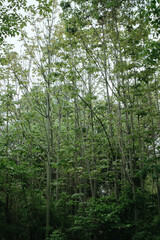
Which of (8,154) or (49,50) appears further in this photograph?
(49,50)

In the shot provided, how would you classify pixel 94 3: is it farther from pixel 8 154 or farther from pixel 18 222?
pixel 18 222

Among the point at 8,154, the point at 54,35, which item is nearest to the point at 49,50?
the point at 54,35

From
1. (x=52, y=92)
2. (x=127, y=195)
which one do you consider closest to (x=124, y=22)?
(x=52, y=92)

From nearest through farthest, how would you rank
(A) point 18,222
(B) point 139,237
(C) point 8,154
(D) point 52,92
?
(B) point 139,237 < (C) point 8,154 < (A) point 18,222 < (D) point 52,92

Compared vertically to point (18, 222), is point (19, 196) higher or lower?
higher

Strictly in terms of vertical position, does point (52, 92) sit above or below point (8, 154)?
above

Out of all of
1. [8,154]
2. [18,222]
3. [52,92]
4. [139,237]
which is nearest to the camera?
[139,237]

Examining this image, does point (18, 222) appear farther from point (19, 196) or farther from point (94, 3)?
point (94, 3)

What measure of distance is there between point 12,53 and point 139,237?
297 inches

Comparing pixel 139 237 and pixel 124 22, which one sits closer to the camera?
pixel 139 237

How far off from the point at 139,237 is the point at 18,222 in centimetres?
387

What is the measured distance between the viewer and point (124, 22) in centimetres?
655

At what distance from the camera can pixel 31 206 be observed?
6812 millimetres

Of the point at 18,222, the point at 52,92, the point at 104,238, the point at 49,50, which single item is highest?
the point at 49,50
